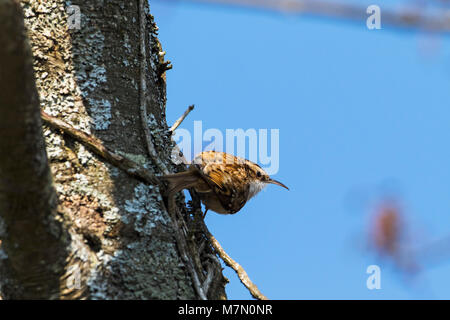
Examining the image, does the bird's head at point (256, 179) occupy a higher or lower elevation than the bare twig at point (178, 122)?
lower

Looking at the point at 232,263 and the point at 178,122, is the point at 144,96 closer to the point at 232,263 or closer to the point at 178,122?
the point at 178,122

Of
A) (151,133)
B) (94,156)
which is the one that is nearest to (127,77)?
(151,133)

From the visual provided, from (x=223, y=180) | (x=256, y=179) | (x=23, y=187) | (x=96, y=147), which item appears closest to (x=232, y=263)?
(x=223, y=180)

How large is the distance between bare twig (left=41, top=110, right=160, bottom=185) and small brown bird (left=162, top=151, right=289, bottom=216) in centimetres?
43

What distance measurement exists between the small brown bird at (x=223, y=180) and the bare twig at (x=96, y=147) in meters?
0.43

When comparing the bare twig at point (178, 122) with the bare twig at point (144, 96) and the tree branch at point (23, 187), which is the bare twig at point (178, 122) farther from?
the tree branch at point (23, 187)

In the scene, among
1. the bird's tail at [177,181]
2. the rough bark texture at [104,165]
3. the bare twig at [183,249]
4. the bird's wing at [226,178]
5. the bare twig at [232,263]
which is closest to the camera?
the rough bark texture at [104,165]

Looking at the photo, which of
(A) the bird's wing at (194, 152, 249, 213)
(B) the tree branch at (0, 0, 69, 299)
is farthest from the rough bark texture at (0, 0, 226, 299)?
(A) the bird's wing at (194, 152, 249, 213)

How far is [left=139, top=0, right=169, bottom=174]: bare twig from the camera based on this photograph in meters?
2.52

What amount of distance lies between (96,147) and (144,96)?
418 millimetres

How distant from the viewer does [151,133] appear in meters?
2.60

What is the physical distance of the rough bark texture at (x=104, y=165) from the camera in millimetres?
2010

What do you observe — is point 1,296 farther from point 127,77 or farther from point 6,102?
point 127,77

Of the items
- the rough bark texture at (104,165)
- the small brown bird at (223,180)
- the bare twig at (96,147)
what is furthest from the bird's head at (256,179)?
the bare twig at (96,147)
